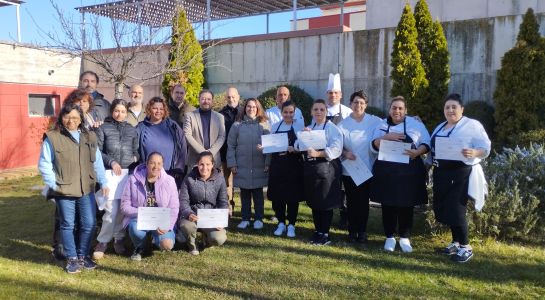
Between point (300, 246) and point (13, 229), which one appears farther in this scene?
point (13, 229)

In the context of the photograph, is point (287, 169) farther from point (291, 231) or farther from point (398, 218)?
point (398, 218)

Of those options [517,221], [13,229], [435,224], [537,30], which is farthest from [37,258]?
[537,30]

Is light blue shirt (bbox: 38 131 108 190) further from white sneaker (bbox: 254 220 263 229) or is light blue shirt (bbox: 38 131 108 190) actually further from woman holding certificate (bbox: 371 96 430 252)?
woman holding certificate (bbox: 371 96 430 252)

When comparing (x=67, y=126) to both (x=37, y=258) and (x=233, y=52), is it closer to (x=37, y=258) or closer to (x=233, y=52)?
(x=37, y=258)

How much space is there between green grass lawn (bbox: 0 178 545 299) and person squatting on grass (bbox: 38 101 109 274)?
1.08 feet

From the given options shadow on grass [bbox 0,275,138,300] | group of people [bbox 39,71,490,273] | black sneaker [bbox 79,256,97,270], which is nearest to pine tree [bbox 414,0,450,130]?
group of people [bbox 39,71,490,273]

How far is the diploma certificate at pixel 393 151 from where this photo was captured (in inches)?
199

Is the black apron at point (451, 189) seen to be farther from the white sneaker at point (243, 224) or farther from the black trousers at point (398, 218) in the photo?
the white sneaker at point (243, 224)

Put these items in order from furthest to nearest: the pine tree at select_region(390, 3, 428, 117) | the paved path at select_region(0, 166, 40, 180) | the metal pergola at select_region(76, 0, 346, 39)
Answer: the metal pergola at select_region(76, 0, 346, 39) → the paved path at select_region(0, 166, 40, 180) → the pine tree at select_region(390, 3, 428, 117)

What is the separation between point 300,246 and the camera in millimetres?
5543

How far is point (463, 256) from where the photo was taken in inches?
196

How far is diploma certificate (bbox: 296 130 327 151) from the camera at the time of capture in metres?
5.32

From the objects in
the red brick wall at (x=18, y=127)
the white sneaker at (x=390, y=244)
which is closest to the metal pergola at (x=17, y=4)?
A: the red brick wall at (x=18, y=127)

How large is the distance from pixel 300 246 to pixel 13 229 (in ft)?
14.4
